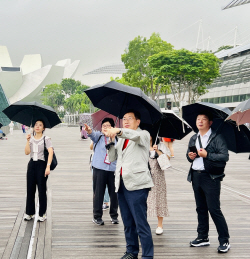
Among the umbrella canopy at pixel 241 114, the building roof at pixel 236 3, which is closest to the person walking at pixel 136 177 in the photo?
the umbrella canopy at pixel 241 114

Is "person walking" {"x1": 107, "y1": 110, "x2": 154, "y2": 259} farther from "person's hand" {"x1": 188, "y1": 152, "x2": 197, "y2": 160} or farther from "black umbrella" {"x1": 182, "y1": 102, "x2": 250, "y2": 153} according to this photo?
"black umbrella" {"x1": 182, "y1": 102, "x2": 250, "y2": 153}

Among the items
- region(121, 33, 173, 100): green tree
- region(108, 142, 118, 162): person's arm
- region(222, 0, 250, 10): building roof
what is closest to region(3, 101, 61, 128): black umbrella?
region(108, 142, 118, 162): person's arm

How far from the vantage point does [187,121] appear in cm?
536

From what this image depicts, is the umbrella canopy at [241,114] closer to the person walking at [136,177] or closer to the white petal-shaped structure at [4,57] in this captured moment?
the person walking at [136,177]

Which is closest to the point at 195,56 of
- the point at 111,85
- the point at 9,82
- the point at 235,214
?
the point at 235,214

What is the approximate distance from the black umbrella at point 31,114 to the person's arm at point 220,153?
262cm

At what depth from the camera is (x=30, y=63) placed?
139625 millimetres

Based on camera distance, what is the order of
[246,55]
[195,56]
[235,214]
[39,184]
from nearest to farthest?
1. [39,184]
2. [235,214]
3. [195,56]
4. [246,55]

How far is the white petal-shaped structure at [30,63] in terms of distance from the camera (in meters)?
140

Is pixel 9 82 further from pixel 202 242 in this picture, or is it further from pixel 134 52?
pixel 202 242

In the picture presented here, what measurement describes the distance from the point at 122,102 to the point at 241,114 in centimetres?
134

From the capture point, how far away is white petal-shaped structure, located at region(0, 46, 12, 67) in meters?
136

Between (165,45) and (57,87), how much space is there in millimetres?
60984

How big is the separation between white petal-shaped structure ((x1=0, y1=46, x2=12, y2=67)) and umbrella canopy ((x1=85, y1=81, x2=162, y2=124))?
137 m
